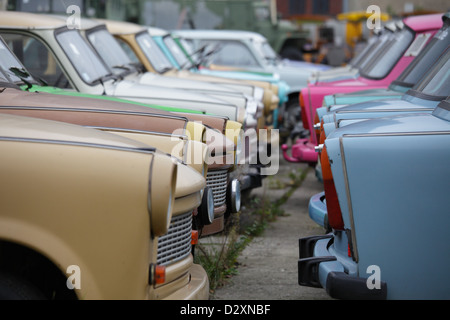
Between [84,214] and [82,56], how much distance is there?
4.29m

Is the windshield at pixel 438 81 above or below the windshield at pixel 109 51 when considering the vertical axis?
above

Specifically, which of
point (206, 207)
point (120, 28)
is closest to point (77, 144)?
point (206, 207)

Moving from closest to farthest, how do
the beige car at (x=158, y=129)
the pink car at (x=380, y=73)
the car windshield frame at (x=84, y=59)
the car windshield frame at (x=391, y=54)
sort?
the beige car at (x=158, y=129) < the car windshield frame at (x=84, y=59) < the pink car at (x=380, y=73) < the car windshield frame at (x=391, y=54)

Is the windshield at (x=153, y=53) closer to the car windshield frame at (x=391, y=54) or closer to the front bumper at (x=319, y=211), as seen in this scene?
the car windshield frame at (x=391, y=54)

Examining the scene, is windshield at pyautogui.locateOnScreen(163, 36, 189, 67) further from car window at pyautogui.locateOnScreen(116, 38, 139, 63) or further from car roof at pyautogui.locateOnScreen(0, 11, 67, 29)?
car roof at pyautogui.locateOnScreen(0, 11, 67, 29)

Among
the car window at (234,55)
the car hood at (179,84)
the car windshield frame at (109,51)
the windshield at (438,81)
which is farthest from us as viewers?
the car window at (234,55)

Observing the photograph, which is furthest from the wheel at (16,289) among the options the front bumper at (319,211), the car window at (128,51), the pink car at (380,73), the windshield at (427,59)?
the car window at (128,51)

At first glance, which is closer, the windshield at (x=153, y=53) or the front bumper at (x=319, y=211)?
the front bumper at (x=319, y=211)

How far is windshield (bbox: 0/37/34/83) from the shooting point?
5.34 metres

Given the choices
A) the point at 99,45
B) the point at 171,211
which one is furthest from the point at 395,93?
the point at 171,211

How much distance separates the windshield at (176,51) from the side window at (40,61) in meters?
4.89

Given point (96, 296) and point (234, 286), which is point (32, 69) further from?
point (96, 296)

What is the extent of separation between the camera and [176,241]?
11.5 ft

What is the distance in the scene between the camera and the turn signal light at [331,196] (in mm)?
3898
